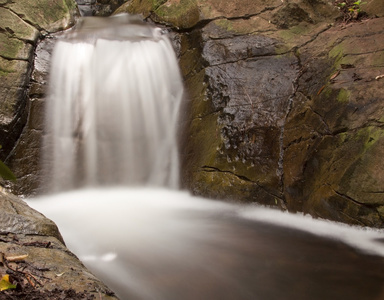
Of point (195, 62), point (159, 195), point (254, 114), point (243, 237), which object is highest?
point (195, 62)

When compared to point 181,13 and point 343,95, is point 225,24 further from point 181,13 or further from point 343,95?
point 343,95

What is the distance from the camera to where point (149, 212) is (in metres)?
4.37

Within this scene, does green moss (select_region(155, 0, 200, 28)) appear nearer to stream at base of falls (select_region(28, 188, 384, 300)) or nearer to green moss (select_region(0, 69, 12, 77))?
green moss (select_region(0, 69, 12, 77))

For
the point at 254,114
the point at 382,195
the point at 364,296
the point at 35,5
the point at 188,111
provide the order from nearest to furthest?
the point at 364,296 → the point at 382,195 → the point at 254,114 → the point at 188,111 → the point at 35,5

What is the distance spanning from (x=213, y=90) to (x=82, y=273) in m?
3.73

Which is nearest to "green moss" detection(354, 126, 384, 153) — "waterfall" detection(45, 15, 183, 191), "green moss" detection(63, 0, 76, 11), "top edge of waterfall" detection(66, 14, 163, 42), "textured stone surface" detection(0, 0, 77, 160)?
"waterfall" detection(45, 15, 183, 191)

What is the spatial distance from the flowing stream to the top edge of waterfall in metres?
0.02

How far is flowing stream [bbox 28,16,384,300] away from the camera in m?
2.64

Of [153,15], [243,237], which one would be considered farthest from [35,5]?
[243,237]

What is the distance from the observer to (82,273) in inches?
77.7

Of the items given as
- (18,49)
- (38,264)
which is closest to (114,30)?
(18,49)

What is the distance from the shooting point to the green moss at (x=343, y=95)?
12.8ft

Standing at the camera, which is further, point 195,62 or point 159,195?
point 195,62

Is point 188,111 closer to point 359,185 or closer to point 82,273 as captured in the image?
point 359,185
